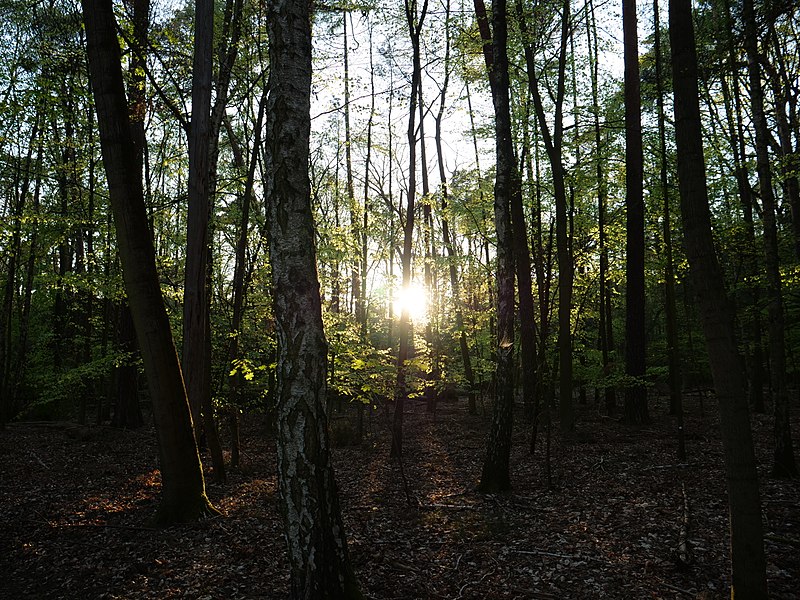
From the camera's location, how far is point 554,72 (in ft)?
37.9

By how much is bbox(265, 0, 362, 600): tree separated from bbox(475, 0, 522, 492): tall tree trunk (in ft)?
12.8

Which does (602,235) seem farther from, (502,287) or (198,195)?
(198,195)

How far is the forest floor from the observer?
4.30 meters

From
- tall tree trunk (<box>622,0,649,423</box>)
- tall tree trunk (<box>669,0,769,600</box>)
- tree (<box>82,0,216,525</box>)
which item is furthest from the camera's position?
tall tree trunk (<box>622,0,649,423</box>)

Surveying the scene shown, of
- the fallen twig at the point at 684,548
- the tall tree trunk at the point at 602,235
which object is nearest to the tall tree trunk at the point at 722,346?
the fallen twig at the point at 684,548

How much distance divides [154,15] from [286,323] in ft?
35.5

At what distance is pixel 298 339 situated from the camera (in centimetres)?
331

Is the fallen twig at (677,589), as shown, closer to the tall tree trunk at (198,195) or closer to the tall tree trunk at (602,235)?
the tall tree trunk at (198,195)

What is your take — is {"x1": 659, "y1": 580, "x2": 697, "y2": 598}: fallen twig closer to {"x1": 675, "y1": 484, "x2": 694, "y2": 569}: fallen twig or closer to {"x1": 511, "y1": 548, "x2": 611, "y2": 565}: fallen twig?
{"x1": 675, "y1": 484, "x2": 694, "y2": 569}: fallen twig

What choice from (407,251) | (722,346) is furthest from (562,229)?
(722,346)

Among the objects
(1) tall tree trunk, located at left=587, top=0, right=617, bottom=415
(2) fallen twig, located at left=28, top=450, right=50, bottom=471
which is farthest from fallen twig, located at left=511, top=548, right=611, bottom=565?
(2) fallen twig, located at left=28, top=450, right=50, bottom=471

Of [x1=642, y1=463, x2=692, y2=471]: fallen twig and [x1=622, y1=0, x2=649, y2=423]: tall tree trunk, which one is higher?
[x1=622, y1=0, x2=649, y2=423]: tall tree trunk

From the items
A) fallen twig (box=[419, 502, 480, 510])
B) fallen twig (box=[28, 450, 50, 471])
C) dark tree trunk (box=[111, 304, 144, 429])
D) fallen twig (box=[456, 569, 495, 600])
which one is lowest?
fallen twig (box=[419, 502, 480, 510])

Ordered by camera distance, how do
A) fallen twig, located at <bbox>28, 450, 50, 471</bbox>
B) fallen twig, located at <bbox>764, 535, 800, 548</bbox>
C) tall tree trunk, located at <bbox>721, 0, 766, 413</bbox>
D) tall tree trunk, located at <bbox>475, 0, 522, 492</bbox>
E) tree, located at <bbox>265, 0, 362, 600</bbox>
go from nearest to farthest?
tree, located at <bbox>265, 0, 362, 600</bbox> < fallen twig, located at <bbox>764, 535, 800, 548</bbox> < tall tree trunk, located at <bbox>475, 0, 522, 492</bbox> < fallen twig, located at <bbox>28, 450, 50, 471</bbox> < tall tree trunk, located at <bbox>721, 0, 766, 413</bbox>
